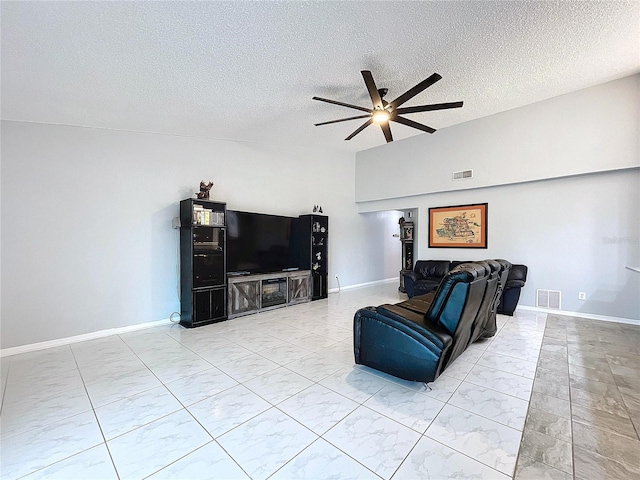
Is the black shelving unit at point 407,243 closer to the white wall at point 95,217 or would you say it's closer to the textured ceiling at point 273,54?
the textured ceiling at point 273,54

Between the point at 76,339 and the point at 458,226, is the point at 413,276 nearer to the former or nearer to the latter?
the point at 458,226

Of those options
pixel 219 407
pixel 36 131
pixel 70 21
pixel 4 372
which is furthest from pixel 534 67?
pixel 4 372

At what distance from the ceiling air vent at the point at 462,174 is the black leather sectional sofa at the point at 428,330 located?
3360 millimetres

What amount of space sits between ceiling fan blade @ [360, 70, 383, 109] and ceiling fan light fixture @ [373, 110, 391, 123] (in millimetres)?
88

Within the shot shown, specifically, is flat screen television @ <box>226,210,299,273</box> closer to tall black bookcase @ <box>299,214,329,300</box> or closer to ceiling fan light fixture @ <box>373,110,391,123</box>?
tall black bookcase @ <box>299,214,329,300</box>

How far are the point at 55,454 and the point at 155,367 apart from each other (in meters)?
1.11

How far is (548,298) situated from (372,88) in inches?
183

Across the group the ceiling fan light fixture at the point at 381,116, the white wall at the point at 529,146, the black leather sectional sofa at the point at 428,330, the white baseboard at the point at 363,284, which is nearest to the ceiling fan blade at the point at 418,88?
the ceiling fan light fixture at the point at 381,116

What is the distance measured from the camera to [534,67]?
3369 millimetres

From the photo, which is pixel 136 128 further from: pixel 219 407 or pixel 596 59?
pixel 596 59

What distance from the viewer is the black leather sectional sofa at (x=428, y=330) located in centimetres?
216

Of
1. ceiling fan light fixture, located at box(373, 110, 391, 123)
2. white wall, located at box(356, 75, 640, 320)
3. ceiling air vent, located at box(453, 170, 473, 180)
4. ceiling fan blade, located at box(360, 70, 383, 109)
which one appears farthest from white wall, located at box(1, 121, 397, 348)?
white wall, located at box(356, 75, 640, 320)

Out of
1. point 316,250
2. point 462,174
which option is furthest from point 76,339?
point 462,174

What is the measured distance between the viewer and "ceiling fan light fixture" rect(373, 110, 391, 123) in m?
3.22
